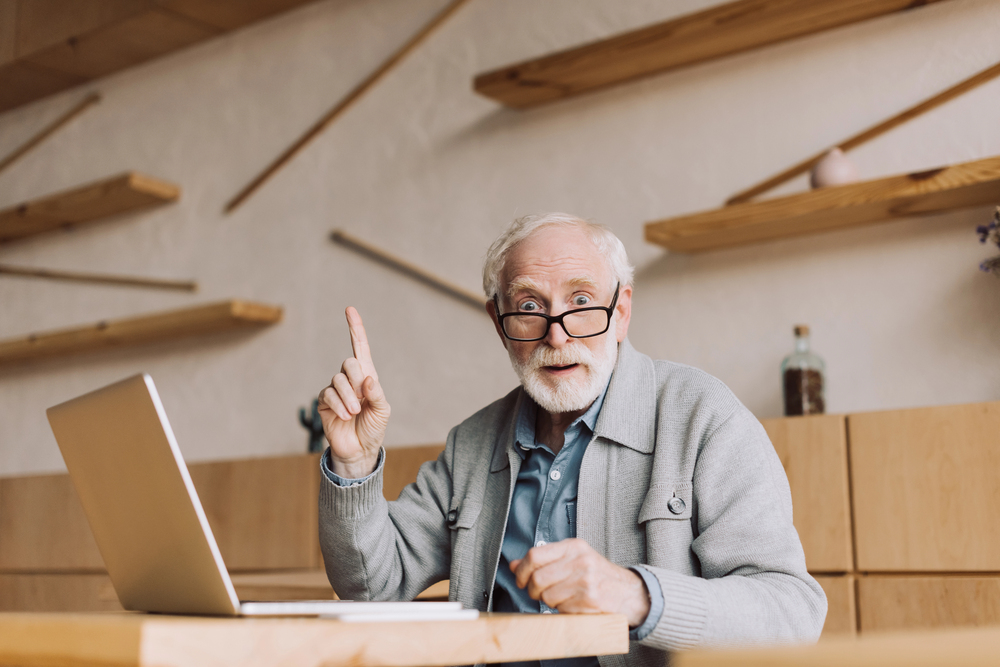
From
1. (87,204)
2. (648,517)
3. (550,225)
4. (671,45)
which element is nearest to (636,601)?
(648,517)

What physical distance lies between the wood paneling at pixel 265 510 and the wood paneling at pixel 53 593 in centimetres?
59

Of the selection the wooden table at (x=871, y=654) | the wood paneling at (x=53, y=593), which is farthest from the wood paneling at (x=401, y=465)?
the wooden table at (x=871, y=654)

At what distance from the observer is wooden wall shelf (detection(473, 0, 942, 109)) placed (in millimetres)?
2547

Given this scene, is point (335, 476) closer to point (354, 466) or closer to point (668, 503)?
point (354, 466)

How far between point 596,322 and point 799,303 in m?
1.19

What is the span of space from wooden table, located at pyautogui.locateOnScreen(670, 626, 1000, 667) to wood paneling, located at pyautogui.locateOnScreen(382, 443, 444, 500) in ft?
8.19

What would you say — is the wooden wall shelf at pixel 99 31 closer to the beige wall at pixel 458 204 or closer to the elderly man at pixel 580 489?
the beige wall at pixel 458 204

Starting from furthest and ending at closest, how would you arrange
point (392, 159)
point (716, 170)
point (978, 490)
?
1. point (392, 159)
2. point (716, 170)
3. point (978, 490)

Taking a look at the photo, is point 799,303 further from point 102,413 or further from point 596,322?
point 102,413

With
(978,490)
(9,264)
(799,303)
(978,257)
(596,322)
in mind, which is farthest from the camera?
(9,264)

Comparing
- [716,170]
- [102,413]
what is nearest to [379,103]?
[716,170]

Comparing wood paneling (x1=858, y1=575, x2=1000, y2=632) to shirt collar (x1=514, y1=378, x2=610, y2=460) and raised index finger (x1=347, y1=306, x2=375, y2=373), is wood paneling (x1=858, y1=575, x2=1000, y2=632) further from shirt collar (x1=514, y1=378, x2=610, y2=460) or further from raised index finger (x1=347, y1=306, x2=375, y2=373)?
raised index finger (x1=347, y1=306, x2=375, y2=373)

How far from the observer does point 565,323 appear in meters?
1.65

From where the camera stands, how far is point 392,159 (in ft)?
11.9
